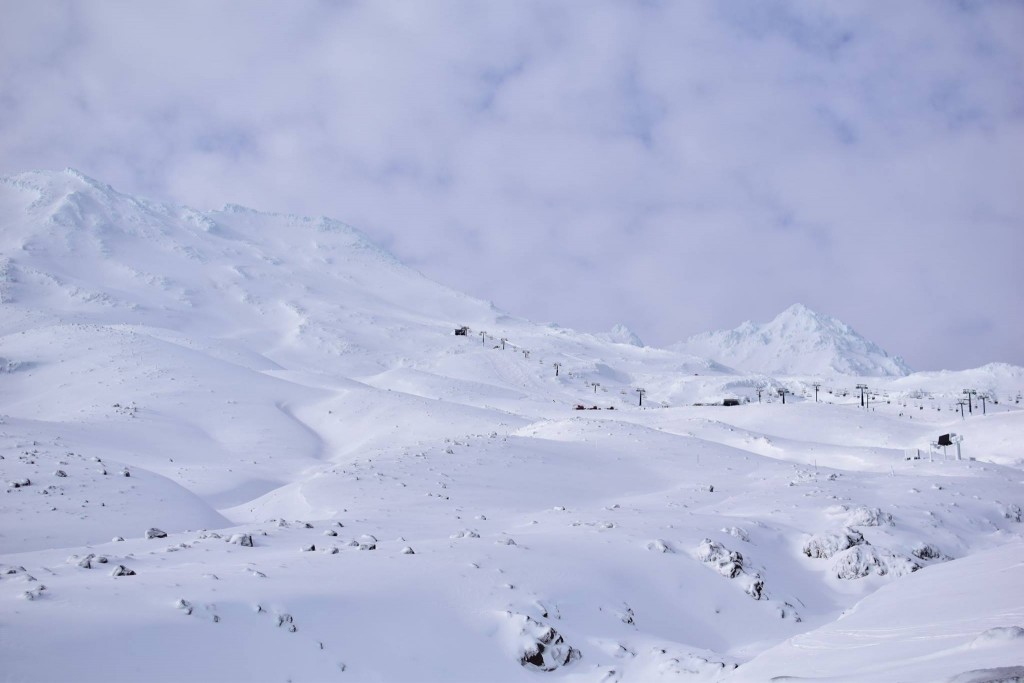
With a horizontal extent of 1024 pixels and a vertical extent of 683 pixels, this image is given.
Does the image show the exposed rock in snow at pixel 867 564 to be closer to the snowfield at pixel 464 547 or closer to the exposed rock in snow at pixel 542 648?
the snowfield at pixel 464 547

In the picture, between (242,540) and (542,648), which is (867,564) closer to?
(542,648)

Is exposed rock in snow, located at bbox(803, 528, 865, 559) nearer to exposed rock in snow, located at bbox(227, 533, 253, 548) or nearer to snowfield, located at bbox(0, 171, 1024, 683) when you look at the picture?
snowfield, located at bbox(0, 171, 1024, 683)

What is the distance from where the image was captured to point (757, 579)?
49.4 ft

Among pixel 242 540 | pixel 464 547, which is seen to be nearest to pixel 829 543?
pixel 464 547

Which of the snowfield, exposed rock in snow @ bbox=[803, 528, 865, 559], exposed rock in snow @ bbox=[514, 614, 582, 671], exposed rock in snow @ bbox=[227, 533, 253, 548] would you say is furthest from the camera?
exposed rock in snow @ bbox=[803, 528, 865, 559]

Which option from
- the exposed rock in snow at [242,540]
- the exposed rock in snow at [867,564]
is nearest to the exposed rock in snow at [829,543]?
the exposed rock in snow at [867,564]

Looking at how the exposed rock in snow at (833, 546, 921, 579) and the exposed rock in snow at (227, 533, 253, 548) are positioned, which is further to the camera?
the exposed rock in snow at (833, 546, 921, 579)

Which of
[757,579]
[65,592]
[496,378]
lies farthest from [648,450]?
[496,378]

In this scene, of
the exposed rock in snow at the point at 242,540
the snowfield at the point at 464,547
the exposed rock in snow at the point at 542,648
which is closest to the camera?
the snowfield at the point at 464,547

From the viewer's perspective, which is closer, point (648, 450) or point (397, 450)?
point (397, 450)

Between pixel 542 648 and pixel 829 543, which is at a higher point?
pixel 829 543

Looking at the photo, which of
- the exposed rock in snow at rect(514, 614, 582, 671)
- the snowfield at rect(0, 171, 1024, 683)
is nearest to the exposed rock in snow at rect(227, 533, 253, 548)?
the snowfield at rect(0, 171, 1024, 683)

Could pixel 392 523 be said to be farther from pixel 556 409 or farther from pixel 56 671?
pixel 556 409

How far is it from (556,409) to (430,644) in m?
67.5
